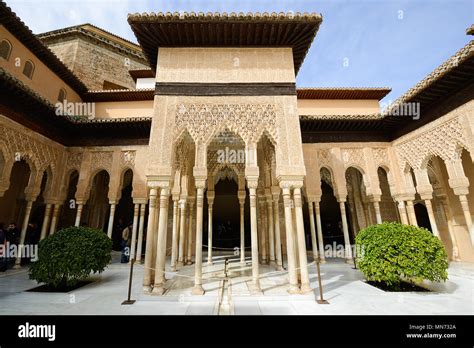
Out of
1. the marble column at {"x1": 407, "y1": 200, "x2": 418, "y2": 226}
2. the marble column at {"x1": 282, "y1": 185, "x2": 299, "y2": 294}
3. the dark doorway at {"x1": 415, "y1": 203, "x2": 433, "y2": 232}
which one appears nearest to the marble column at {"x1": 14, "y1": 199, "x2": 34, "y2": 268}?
the marble column at {"x1": 282, "y1": 185, "x2": 299, "y2": 294}

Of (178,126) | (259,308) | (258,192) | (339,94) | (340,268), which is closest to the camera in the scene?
(259,308)

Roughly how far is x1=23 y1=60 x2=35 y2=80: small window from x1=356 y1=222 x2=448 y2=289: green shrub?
1365 cm

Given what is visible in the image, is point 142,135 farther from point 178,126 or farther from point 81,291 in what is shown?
point 81,291

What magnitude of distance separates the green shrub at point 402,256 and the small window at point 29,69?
13653 millimetres

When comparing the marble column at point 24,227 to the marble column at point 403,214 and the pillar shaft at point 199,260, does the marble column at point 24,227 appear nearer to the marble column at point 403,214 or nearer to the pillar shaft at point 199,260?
the pillar shaft at point 199,260

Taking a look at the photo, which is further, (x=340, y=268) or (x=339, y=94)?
(x=339, y=94)

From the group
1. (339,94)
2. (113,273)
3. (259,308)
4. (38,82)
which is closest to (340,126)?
(339,94)

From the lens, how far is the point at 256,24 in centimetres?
560

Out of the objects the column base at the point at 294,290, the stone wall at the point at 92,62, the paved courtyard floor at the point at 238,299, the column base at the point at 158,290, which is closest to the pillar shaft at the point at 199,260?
the paved courtyard floor at the point at 238,299

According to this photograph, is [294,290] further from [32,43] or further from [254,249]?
[32,43]

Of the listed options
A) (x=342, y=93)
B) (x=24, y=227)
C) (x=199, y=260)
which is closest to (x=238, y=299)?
(x=199, y=260)

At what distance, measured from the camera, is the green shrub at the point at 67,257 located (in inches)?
198

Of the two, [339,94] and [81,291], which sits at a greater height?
[339,94]

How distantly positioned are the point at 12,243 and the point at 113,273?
418 cm
